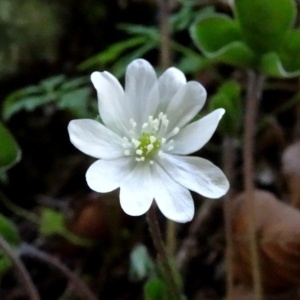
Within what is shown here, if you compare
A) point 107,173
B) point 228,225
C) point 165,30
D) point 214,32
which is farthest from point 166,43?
point 107,173

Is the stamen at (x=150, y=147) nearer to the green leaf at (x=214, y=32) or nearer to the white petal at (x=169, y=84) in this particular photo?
the white petal at (x=169, y=84)

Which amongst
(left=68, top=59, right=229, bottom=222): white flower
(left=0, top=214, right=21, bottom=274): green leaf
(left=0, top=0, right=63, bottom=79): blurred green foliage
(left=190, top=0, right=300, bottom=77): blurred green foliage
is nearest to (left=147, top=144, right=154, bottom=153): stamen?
(left=68, top=59, right=229, bottom=222): white flower

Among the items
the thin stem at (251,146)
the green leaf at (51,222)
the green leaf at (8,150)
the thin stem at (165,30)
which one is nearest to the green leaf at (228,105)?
the thin stem at (251,146)

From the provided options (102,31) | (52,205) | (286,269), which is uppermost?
(102,31)

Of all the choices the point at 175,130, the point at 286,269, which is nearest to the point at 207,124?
the point at 175,130

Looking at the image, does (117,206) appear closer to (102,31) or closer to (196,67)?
(196,67)

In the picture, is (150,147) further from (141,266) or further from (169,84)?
(141,266)
